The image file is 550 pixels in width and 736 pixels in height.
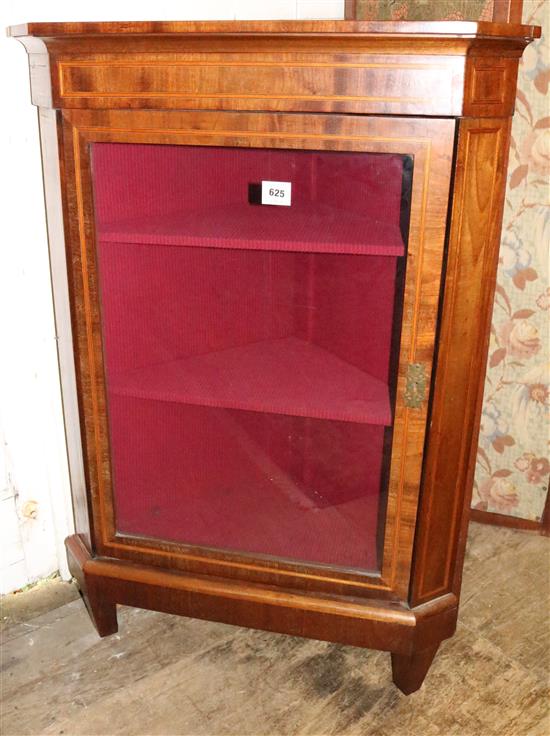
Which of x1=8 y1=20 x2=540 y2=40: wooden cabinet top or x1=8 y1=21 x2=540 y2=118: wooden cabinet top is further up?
x1=8 y1=20 x2=540 y2=40: wooden cabinet top

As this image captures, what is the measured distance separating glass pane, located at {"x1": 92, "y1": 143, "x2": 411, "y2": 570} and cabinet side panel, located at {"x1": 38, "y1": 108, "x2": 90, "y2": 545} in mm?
81

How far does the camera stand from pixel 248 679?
1.53m

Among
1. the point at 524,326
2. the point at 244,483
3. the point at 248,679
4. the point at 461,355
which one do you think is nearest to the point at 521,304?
the point at 524,326

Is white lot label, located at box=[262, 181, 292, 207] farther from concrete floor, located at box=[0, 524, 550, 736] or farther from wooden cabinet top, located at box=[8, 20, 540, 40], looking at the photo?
concrete floor, located at box=[0, 524, 550, 736]

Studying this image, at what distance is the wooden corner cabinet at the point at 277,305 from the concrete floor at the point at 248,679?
8 centimetres

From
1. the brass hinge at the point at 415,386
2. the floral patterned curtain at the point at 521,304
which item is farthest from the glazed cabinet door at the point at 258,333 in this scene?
the floral patterned curtain at the point at 521,304

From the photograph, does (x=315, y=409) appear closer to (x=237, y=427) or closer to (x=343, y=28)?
(x=237, y=427)

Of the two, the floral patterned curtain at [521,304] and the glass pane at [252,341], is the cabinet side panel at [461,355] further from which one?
the floral patterned curtain at [521,304]

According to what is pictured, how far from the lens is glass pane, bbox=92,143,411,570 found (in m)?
1.22

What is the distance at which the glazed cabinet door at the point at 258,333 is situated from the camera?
1.16 m

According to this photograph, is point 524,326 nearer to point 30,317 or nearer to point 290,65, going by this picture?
point 290,65

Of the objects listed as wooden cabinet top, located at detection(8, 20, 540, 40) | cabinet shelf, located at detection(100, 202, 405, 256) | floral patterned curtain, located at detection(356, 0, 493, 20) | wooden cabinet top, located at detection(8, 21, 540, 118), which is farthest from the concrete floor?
floral patterned curtain, located at detection(356, 0, 493, 20)

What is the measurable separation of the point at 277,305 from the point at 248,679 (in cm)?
78

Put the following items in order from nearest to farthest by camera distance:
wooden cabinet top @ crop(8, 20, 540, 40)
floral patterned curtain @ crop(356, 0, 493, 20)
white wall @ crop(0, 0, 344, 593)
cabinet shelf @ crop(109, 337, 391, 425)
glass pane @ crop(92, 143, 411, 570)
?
wooden cabinet top @ crop(8, 20, 540, 40), glass pane @ crop(92, 143, 411, 570), cabinet shelf @ crop(109, 337, 391, 425), white wall @ crop(0, 0, 344, 593), floral patterned curtain @ crop(356, 0, 493, 20)
